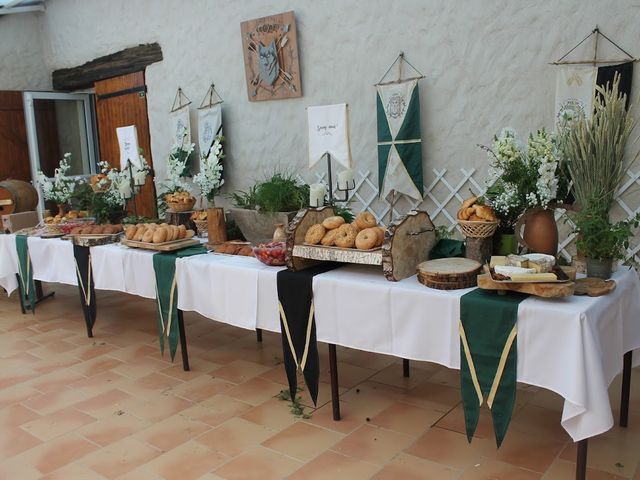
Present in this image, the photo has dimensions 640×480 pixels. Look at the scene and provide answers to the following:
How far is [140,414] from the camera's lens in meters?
2.56

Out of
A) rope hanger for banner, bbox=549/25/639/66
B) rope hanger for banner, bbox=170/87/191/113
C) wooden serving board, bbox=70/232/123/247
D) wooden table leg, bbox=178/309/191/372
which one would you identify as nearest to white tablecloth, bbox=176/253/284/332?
wooden table leg, bbox=178/309/191/372

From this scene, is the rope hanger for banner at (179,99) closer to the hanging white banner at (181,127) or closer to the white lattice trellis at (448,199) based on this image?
the hanging white banner at (181,127)

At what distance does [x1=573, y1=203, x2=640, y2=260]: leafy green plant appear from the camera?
6.38 feet

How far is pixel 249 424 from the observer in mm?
2410

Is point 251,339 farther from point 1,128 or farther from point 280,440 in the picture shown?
point 1,128

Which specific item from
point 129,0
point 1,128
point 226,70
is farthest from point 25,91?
point 226,70

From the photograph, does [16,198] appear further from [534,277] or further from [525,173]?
[534,277]

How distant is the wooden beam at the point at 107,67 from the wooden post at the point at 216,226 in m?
3.42

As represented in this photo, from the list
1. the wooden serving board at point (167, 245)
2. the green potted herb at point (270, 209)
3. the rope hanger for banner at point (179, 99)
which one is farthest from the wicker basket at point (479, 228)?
the rope hanger for banner at point (179, 99)

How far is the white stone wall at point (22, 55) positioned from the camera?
21.4 feet

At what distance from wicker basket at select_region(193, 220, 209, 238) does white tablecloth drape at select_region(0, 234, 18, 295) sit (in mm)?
1504

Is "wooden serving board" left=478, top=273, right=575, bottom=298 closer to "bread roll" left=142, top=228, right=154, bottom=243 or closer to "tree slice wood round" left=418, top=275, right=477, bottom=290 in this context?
"tree slice wood round" left=418, top=275, right=477, bottom=290

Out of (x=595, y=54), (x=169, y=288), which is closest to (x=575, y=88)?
(x=595, y=54)

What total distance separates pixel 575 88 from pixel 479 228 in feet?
5.88
